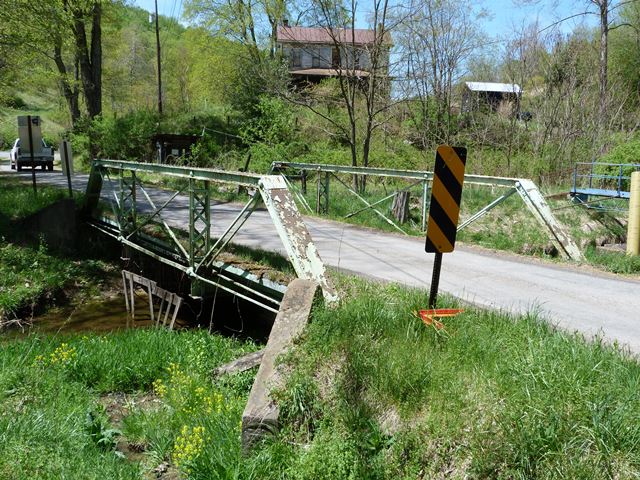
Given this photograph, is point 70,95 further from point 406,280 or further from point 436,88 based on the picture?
point 406,280

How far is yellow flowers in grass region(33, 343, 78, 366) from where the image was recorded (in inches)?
252

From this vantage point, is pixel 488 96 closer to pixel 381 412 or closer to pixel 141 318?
pixel 141 318

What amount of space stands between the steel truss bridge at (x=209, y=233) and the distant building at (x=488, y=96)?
52.1 ft

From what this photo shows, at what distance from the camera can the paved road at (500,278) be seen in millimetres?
5809

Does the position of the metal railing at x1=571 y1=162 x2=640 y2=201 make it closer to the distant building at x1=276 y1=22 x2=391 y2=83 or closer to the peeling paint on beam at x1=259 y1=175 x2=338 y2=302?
the distant building at x1=276 y1=22 x2=391 y2=83

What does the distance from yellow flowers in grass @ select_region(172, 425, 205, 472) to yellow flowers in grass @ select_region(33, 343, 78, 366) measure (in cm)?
253

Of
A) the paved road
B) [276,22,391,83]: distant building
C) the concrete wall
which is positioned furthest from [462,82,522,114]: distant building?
the concrete wall

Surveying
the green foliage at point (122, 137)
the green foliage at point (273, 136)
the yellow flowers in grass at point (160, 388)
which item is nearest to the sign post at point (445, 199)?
the yellow flowers in grass at point (160, 388)

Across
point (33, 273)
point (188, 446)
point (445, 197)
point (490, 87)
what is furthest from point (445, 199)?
point (490, 87)

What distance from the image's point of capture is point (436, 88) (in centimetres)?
2202

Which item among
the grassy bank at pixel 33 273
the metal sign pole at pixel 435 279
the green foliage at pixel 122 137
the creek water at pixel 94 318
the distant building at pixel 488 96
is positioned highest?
the distant building at pixel 488 96

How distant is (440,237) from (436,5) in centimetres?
1645

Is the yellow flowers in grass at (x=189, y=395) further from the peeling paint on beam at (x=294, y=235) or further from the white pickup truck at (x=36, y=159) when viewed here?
the white pickup truck at (x=36, y=159)

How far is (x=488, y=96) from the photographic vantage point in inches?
965
